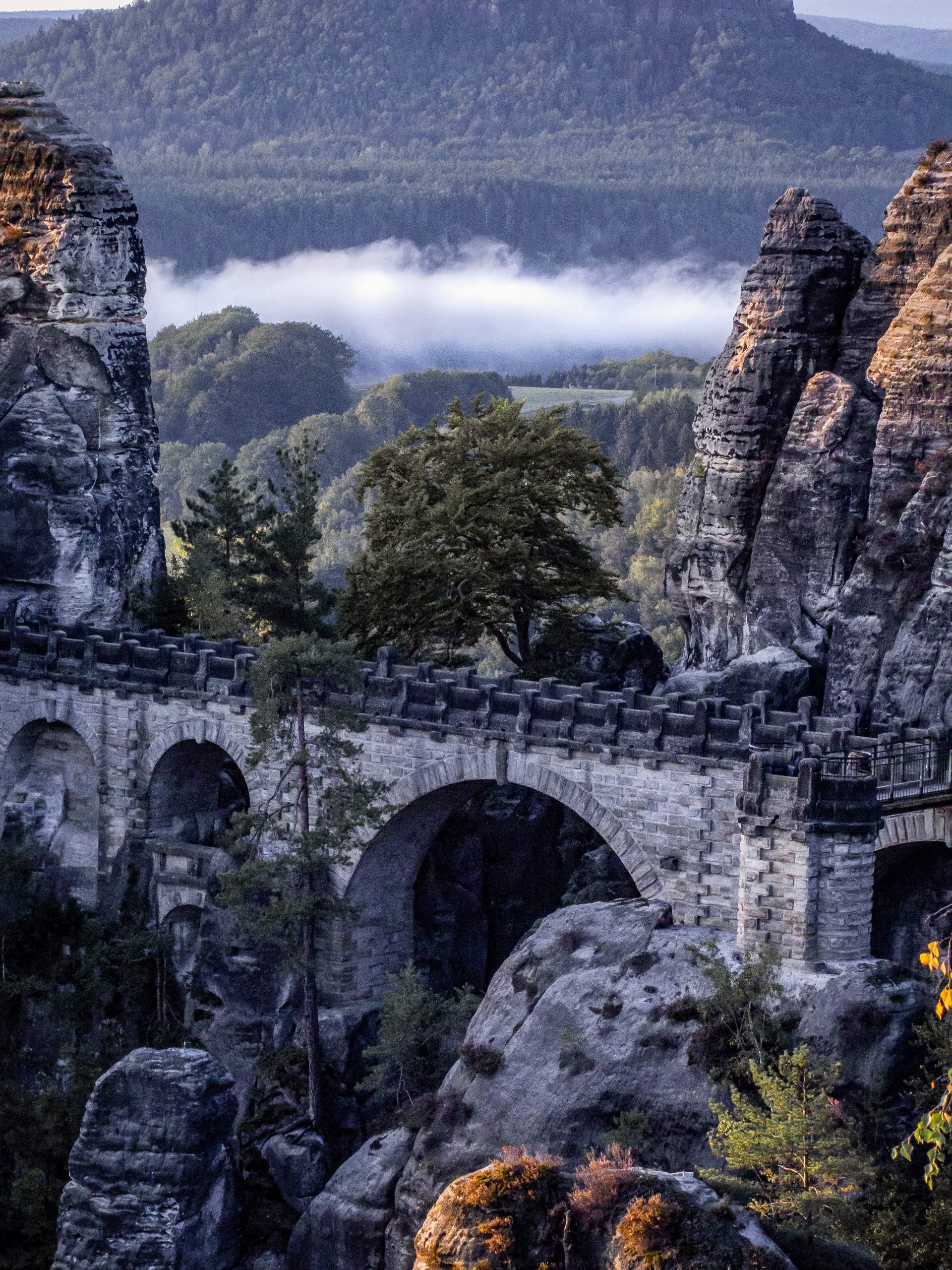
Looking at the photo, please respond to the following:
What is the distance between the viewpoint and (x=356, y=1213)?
41.8 meters

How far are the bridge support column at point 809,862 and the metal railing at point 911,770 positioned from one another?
5.18 ft

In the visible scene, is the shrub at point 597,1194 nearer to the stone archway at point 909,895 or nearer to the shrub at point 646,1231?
the shrub at point 646,1231

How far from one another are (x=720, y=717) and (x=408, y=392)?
108m

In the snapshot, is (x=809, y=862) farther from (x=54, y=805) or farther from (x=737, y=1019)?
(x=54, y=805)

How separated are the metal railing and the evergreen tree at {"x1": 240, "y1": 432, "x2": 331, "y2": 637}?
60.4 ft

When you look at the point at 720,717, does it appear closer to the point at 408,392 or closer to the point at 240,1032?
the point at 240,1032

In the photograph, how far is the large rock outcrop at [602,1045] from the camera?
38.8 meters

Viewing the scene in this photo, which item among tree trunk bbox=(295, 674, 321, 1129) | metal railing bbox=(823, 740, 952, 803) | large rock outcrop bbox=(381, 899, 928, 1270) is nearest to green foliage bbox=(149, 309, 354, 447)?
tree trunk bbox=(295, 674, 321, 1129)

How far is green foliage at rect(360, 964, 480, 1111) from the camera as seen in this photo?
45094 millimetres

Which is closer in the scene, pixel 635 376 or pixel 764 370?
→ pixel 764 370

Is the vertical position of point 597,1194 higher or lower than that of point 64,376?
lower

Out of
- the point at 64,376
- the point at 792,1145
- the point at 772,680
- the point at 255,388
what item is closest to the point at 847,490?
the point at 772,680

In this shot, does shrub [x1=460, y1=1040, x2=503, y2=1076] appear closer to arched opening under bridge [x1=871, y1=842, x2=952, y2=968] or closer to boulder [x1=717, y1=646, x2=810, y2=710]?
arched opening under bridge [x1=871, y1=842, x2=952, y2=968]

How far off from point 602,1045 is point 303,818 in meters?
9.19
